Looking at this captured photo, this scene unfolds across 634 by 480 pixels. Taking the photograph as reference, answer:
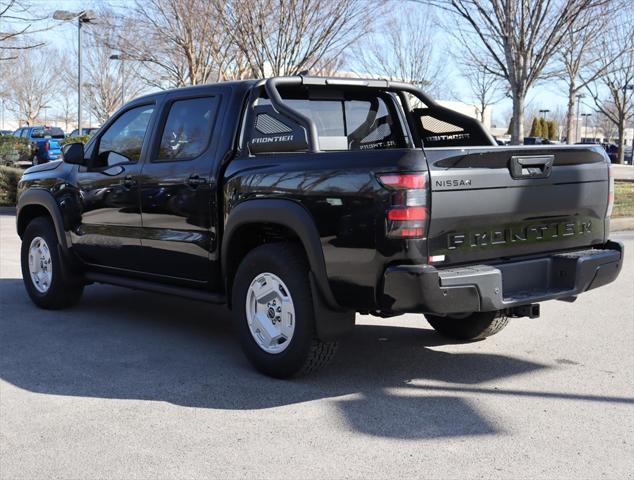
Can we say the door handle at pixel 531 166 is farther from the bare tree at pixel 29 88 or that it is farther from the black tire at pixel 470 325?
the bare tree at pixel 29 88

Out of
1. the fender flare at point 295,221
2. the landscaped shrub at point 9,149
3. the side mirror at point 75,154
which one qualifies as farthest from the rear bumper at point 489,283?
the landscaped shrub at point 9,149

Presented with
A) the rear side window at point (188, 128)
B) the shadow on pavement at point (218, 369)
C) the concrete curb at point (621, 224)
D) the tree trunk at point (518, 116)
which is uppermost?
the tree trunk at point (518, 116)

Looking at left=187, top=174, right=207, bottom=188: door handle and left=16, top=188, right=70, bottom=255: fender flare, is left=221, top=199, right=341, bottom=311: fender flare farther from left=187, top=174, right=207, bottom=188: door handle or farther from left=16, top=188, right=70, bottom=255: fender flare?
left=16, top=188, right=70, bottom=255: fender flare

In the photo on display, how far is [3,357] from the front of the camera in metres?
5.77

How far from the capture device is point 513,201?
4.82 m

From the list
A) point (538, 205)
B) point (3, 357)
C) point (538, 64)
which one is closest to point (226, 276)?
point (3, 357)

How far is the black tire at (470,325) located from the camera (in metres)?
6.05

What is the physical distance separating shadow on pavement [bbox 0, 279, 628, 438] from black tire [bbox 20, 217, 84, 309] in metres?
0.11

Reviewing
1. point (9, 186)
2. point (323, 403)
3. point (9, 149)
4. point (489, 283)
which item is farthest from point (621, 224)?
Answer: point (9, 149)

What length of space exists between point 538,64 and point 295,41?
5421 mm

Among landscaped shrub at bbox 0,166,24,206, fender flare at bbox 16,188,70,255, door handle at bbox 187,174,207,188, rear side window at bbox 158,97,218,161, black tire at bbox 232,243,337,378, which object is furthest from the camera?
landscaped shrub at bbox 0,166,24,206

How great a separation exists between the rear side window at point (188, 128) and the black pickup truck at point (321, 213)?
0.6 inches

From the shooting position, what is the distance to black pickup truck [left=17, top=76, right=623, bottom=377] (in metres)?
4.54

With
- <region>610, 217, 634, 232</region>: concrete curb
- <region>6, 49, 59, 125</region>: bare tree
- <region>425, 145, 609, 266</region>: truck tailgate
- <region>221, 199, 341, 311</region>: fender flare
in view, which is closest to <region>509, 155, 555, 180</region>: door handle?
<region>425, 145, 609, 266</region>: truck tailgate
